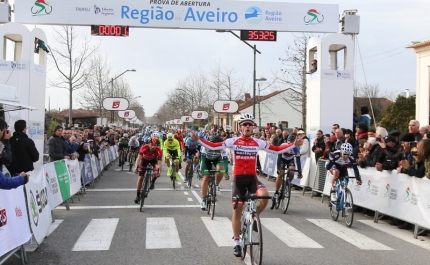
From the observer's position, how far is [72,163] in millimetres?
14320

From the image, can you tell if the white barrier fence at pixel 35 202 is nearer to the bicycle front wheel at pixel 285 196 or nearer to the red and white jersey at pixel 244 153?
the red and white jersey at pixel 244 153

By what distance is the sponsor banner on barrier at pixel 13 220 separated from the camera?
6.61 metres

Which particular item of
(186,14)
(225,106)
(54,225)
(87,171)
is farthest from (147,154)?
(225,106)

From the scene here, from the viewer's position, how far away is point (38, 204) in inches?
351

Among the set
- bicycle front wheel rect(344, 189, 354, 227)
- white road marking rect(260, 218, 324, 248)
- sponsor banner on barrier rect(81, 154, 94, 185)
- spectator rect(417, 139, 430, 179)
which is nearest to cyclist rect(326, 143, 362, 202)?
bicycle front wheel rect(344, 189, 354, 227)

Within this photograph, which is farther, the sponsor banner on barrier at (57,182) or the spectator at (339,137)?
the spectator at (339,137)

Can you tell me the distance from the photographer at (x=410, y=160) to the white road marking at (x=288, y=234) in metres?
2.52

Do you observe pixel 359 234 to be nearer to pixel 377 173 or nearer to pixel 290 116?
pixel 377 173

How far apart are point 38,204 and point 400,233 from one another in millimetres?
6820

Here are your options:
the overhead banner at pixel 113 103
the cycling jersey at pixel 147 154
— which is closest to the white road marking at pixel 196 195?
the cycling jersey at pixel 147 154

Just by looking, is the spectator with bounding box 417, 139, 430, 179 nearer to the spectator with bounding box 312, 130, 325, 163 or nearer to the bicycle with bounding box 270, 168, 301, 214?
the bicycle with bounding box 270, 168, 301, 214

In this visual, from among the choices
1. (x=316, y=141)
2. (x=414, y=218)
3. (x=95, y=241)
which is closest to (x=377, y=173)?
(x=414, y=218)

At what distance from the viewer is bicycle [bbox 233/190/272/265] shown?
22.7 ft

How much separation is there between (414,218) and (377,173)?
6.65ft
